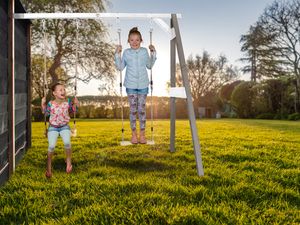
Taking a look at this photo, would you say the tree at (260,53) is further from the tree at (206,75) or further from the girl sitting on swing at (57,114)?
the girl sitting on swing at (57,114)

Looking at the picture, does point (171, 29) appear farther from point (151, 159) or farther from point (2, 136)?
point (2, 136)

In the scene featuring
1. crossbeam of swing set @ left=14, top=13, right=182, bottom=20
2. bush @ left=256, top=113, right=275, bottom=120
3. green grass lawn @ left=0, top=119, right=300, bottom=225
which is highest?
crossbeam of swing set @ left=14, top=13, right=182, bottom=20

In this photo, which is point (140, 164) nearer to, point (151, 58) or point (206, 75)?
point (151, 58)

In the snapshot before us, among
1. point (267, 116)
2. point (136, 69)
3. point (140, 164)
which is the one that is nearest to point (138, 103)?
point (136, 69)

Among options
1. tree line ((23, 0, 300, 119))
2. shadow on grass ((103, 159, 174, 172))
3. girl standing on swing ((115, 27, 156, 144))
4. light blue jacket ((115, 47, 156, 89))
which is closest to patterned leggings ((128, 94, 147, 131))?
girl standing on swing ((115, 27, 156, 144))

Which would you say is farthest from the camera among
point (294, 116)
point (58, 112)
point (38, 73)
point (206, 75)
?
point (206, 75)

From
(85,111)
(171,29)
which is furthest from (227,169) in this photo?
(85,111)

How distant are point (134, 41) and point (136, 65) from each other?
0.32m

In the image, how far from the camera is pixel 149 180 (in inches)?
142

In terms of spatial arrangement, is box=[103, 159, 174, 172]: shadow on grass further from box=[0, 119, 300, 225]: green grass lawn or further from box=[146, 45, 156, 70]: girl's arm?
box=[146, 45, 156, 70]: girl's arm

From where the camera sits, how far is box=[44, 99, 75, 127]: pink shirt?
12.6 feet

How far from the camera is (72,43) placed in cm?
1975

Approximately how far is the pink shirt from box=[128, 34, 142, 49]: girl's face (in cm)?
140

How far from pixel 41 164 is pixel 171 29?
2420 mm
